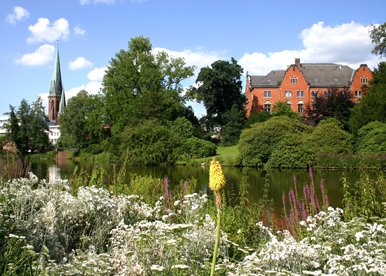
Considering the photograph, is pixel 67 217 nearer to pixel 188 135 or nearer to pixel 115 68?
pixel 188 135

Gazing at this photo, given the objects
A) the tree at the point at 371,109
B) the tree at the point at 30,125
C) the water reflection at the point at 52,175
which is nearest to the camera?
the water reflection at the point at 52,175

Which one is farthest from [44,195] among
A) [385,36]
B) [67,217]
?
[385,36]

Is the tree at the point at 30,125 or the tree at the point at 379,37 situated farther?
the tree at the point at 30,125

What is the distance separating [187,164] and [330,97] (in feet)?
67.5

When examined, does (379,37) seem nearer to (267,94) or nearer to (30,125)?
(267,94)

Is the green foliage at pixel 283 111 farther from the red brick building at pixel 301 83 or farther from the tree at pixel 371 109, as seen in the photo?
the tree at pixel 371 109

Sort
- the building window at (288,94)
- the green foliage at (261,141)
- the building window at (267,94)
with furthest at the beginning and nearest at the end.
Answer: the building window at (267,94)
the building window at (288,94)
the green foliage at (261,141)

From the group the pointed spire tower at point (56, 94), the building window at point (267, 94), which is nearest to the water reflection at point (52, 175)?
the building window at point (267, 94)

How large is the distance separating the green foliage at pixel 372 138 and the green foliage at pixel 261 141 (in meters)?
6.82

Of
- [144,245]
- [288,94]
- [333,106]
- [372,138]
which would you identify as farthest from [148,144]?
[144,245]

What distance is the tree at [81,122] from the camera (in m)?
60.6

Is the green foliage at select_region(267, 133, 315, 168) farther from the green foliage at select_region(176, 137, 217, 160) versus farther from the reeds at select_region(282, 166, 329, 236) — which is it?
the reeds at select_region(282, 166, 329, 236)

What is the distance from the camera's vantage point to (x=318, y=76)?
70.7 metres

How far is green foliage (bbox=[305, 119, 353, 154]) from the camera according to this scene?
42.6 m
